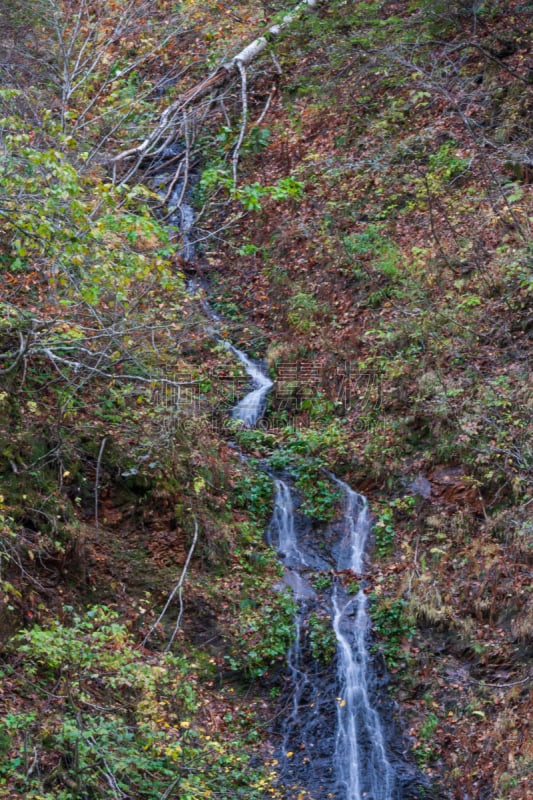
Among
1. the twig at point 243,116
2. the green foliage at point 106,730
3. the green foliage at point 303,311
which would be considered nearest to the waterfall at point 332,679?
the green foliage at point 106,730

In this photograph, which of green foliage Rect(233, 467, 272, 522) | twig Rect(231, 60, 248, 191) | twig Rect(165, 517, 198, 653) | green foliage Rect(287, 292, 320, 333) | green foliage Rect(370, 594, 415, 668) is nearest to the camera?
twig Rect(165, 517, 198, 653)

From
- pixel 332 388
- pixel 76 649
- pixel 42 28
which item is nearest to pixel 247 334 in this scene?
pixel 332 388

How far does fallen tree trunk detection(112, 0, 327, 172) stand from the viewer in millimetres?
17391

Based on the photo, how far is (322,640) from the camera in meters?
9.34

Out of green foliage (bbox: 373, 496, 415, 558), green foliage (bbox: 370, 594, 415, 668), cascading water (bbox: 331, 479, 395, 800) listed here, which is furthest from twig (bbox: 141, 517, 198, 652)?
green foliage (bbox: 373, 496, 415, 558)

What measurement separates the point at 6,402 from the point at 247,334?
6.43 m

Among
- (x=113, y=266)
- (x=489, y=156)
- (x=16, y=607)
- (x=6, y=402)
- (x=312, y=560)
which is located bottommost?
(x=312, y=560)

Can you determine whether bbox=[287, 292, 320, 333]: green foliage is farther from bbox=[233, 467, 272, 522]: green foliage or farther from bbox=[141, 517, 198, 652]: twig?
bbox=[141, 517, 198, 652]: twig

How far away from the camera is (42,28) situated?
15.2m

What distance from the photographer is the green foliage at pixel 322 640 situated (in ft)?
30.4

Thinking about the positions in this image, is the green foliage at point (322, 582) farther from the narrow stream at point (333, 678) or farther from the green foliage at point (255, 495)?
the green foliage at point (255, 495)

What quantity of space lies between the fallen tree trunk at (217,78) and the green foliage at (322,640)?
437 inches

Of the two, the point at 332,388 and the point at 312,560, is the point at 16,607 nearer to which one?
the point at 312,560

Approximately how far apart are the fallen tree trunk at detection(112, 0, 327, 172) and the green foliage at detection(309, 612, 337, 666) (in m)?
11.1
